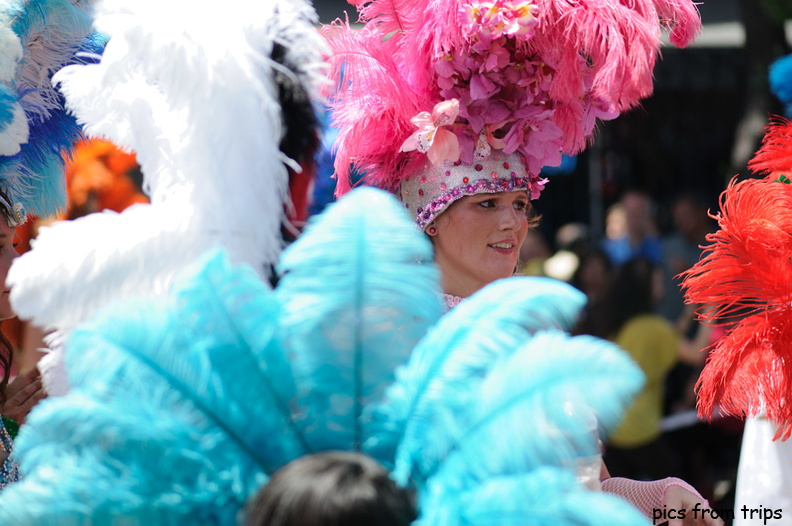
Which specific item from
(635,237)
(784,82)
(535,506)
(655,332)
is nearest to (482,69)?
(784,82)

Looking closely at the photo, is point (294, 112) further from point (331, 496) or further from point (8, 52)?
point (8, 52)

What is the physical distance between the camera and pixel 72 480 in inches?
49.9

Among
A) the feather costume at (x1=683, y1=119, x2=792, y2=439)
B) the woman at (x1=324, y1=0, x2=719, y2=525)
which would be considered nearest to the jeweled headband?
the woman at (x1=324, y1=0, x2=719, y2=525)

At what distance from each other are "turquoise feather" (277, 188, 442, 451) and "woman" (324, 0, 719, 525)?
1.15m

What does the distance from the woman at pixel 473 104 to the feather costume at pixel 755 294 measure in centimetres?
30

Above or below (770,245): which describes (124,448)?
above

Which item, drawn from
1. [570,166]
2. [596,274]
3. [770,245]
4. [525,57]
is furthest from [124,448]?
[570,166]

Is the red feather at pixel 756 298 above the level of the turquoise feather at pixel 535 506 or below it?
below

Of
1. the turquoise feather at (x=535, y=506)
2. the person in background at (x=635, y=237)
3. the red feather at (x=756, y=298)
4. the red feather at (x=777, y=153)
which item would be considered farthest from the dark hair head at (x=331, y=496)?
the person in background at (x=635, y=237)

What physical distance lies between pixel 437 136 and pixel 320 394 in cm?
126

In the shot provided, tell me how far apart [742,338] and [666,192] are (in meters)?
5.28

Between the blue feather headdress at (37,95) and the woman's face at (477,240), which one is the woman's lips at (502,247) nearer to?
the woman's face at (477,240)

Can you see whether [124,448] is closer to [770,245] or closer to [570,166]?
[770,245]

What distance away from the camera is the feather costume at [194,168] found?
1632mm
